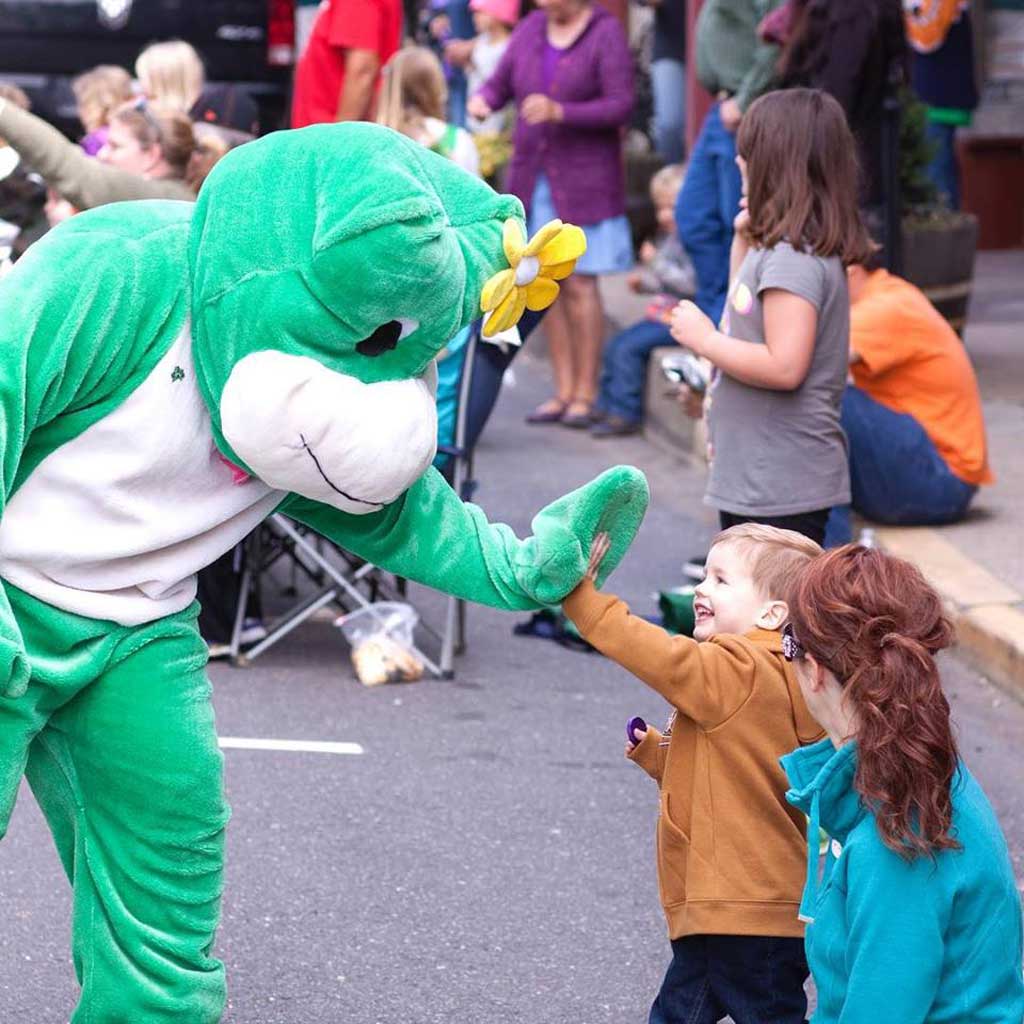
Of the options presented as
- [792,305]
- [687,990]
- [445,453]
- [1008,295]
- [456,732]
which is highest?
[792,305]

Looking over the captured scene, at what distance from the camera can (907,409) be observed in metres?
6.77

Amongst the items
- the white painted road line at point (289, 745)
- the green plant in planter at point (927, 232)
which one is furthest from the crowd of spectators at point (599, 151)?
the white painted road line at point (289, 745)

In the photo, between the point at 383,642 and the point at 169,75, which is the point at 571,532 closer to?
the point at 383,642

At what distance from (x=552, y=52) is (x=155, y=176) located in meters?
3.25

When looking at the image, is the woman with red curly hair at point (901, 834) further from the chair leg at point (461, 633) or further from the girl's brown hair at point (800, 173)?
the chair leg at point (461, 633)

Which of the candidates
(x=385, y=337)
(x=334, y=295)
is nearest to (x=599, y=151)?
(x=385, y=337)

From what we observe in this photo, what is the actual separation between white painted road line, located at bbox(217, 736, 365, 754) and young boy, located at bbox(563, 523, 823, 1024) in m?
2.18

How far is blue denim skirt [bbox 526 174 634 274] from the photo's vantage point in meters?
9.38

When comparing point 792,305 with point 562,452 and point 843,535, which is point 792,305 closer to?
point 843,535

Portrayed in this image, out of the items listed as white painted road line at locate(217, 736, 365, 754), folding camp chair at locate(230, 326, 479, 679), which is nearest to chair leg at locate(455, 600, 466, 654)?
folding camp chair at locate(230, 326, 479, 679)

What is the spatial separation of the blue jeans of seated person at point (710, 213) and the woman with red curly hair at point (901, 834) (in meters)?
5.77

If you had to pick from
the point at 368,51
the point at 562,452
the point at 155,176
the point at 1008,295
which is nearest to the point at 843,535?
the point at 155,176

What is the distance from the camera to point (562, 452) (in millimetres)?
9117

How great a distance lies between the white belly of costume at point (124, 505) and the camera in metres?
3.02
